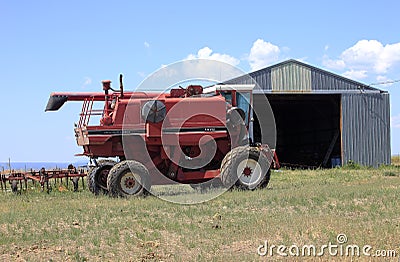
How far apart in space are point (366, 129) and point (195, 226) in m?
22.5

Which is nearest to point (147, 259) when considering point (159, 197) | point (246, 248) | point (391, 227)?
point (246, 248)

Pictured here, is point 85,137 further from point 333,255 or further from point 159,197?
point 333,255

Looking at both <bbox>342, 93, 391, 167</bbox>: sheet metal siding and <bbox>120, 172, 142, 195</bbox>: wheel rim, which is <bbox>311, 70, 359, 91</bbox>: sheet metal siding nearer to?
<bbox>342, 93, 391, 167</bbox>: sheet metal siding

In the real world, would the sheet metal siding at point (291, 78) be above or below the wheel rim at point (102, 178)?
above

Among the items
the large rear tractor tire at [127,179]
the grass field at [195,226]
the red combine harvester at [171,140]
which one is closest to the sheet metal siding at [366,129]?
the red combine harvester at [171,140]

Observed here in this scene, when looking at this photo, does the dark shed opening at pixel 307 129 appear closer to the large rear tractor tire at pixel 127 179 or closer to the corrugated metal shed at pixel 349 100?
the corrugated metal shed at pixel 349 100

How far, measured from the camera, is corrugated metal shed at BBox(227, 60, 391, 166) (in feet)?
102

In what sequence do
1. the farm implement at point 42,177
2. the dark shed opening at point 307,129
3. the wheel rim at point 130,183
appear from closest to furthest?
1. the wheel rim at point 130,183
2. the farm implement at point 42,177
3. the dark shed opening at point 307,129

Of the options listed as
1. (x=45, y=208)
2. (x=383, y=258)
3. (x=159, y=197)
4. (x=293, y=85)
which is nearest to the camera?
(x=383, y=258)

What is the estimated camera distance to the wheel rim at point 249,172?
16.7 meters

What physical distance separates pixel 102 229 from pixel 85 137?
5.80m

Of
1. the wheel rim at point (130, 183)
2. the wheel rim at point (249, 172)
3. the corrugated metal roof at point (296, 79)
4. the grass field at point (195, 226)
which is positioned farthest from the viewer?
the corrugated metal roof at point (296, 79)

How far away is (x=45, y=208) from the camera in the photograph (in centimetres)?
1435

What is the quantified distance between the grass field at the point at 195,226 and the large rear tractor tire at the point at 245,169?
856 mm
